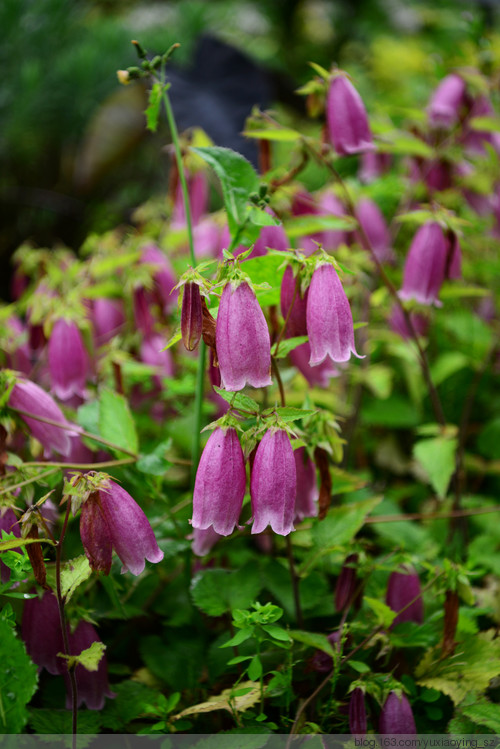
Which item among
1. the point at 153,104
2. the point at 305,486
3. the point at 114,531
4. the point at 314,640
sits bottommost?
the point at 314,640

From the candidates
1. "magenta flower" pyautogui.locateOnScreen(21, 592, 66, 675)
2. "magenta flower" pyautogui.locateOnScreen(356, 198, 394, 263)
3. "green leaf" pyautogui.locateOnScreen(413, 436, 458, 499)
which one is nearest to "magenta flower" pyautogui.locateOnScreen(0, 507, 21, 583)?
"magenta flower" pyautogui.locateOnScreen(21, 592, 66, 675)

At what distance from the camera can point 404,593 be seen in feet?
3.65

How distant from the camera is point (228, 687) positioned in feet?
3.53

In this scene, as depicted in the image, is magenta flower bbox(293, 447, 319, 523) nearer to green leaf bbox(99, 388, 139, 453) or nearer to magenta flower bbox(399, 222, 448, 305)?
green leaf bbox(99, 388, 139, 453)

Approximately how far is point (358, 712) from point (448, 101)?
1425mm

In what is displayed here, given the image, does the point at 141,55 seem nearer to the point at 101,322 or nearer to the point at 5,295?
the point at 101,322

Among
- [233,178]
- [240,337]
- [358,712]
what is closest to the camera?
[240,337]

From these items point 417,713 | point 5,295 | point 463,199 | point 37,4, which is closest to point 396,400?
point 463,199

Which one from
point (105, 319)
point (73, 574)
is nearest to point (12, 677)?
point (73, 574)

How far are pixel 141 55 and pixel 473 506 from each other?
1254 millimetres

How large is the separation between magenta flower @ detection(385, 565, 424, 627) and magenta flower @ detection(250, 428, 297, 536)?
364mm

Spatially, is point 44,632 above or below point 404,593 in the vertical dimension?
above

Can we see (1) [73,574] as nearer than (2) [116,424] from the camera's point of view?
Yes

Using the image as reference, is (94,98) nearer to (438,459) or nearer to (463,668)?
(438,459)
